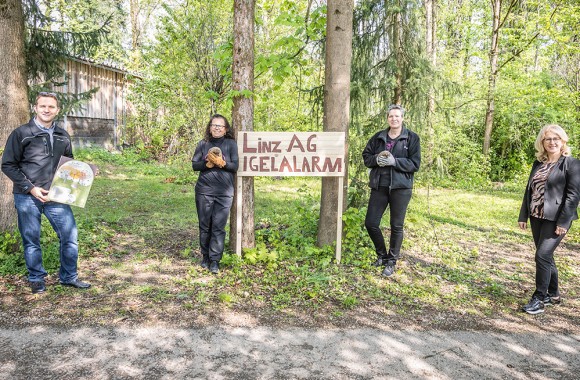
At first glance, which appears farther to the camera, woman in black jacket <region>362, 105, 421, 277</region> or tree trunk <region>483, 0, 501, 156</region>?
tree trunk <region>483, 0, 501, 156</region>

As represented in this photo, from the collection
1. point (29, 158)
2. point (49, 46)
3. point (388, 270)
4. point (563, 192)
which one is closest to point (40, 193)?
point (29, 158)

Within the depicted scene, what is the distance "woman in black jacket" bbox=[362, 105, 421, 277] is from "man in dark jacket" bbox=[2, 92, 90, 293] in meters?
3.49

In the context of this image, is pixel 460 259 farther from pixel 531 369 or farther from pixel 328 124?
pixel 531 369

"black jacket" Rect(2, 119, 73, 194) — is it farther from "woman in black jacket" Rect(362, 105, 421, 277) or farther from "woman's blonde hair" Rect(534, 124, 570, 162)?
"woman's blonde hair" Rect(534, 124, 570, 162)

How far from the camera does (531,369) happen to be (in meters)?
3.44

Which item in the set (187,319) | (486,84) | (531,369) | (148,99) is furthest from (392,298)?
(486,84)

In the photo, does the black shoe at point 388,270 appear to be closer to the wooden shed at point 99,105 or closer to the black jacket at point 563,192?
the black jacket at point 563,192

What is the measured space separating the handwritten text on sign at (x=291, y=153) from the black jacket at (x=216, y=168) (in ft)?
0.99

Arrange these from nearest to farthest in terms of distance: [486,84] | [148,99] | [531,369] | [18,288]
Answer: [531,369], [18,288], [148,99], [486,84]

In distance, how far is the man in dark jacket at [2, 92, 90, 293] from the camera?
4.38m

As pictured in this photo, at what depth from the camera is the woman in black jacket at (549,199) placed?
14.6ft

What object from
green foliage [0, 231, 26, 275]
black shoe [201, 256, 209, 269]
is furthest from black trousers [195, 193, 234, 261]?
green foliage [0, 231, 26, 275]

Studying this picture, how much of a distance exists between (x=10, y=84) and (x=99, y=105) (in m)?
13.7

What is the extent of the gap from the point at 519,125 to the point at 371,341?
16.6 m
